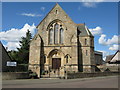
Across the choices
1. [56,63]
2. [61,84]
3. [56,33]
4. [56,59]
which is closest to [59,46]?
[56,59]

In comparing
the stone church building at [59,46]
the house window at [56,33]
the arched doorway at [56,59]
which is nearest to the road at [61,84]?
the stone church building at [59,46]

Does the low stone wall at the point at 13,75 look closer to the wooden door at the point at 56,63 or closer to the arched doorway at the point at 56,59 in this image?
the arched doorway at the point at 56,59

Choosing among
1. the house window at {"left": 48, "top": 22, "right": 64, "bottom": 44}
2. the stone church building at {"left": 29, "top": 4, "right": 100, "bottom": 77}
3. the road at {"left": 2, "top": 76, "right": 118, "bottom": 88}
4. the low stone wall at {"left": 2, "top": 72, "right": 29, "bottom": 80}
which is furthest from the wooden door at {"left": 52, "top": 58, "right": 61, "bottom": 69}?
the road at {"left": 2, "top": 76, "right": 118, "bottom": 88}

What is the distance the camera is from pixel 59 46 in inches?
1522

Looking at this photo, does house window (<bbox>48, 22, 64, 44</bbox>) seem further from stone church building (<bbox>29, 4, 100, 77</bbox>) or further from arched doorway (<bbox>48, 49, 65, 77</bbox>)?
arched doorway (<bbox>48, 49, 65, 77</bbox>)

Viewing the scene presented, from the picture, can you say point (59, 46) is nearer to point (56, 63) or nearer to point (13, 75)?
point (56, 63)

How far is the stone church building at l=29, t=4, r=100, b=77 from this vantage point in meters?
37.7

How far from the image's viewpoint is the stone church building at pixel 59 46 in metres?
37.7

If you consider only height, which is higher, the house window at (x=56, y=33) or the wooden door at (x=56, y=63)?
the house window at (x=56, y=33)

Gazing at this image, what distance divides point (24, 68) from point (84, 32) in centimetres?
1526

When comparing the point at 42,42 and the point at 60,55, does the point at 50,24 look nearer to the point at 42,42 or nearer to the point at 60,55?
the point at 42,42

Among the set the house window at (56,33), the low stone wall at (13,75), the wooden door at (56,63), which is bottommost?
the low stone wall at (13,75)

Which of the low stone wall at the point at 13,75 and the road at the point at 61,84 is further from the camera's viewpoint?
the low stone wall at the point at 13,75

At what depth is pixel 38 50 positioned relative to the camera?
125 ft
